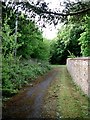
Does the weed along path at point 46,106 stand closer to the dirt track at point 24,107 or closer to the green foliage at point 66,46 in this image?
the dirt track at point 24,107

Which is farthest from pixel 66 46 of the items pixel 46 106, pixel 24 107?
pixel 24 107

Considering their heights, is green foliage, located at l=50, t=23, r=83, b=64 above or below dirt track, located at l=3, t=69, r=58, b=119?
above

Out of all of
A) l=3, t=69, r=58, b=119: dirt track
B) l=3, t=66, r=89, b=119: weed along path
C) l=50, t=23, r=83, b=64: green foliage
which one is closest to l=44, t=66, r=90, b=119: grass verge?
l=3, t=66, r=89, b=119: weed along path

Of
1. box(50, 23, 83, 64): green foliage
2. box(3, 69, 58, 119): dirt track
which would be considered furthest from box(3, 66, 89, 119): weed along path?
box(50, 23, 83, 64): green foliage

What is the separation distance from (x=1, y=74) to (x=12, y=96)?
1238mm

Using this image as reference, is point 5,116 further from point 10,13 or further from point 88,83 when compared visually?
point 88,83

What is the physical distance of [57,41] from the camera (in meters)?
47.7

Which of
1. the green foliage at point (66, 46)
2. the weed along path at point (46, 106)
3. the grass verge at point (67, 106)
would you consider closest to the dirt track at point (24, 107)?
the weed along path at point (46, 106)

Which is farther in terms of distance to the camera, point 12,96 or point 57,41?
point 57,41

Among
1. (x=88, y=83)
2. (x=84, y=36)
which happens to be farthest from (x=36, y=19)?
(x=84, y=36)

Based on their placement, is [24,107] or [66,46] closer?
[24,107]

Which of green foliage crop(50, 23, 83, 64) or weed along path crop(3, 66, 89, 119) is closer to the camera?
weed along path crop(3, 66, 89, 119)

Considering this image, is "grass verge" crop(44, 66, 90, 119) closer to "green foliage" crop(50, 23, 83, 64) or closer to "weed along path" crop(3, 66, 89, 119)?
"weed along path" crop(3, 66, 89, 119)

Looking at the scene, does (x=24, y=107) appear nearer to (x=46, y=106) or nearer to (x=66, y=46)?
(x=46, y=106)
